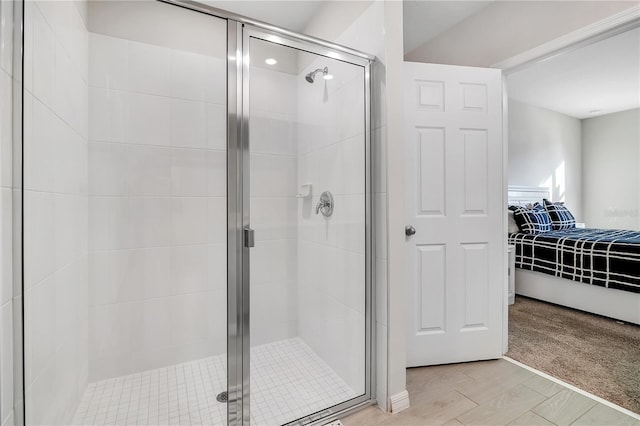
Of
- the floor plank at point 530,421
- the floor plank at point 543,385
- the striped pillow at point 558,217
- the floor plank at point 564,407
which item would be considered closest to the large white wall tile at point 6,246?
the floor plank at point 530,421

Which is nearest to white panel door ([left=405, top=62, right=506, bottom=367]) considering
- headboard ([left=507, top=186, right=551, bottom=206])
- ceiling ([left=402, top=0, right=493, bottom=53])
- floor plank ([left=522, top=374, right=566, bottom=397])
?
floor plank ([left=522, top=374, right=566, bottom=397])

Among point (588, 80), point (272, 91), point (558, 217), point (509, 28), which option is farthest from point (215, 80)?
point (588, 80)

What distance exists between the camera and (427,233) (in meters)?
2.03

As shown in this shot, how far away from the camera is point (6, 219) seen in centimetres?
89

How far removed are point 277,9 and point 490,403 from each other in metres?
2.79

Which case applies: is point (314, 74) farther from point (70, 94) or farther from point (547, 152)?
point (547, 152)

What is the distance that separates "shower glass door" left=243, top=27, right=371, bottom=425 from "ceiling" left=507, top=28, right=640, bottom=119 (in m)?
2.11

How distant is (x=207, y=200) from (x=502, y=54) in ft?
7.61

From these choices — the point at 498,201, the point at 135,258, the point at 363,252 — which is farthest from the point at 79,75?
the point at 498,201

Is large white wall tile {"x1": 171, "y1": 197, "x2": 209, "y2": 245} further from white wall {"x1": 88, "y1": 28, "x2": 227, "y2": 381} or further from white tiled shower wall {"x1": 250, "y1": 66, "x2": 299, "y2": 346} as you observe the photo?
white tiled shower wall {"x1": 250, "y1": 66, "x2": 299, "y2": 346}

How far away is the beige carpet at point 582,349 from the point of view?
5.97 feet

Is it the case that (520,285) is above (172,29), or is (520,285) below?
below

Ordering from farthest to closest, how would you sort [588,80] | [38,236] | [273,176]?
[588,80]
[273,176]
[38,236]

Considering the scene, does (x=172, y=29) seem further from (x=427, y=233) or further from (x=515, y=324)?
(x=515, y=324)
